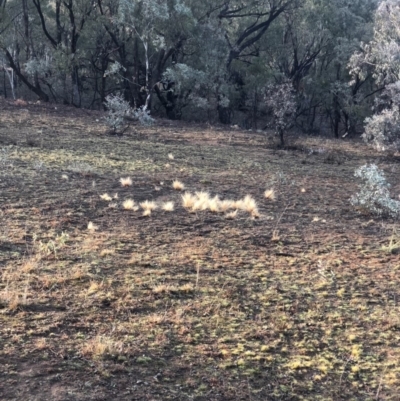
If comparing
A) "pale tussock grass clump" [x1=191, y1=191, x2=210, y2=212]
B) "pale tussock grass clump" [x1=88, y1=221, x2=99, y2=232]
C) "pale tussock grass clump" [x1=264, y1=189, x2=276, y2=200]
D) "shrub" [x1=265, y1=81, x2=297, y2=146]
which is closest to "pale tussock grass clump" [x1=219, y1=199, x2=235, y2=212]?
"pale tussock grass clump" [x1=191, y1=191, x2=210, y2=212]

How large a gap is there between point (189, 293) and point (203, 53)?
2025 centimetres

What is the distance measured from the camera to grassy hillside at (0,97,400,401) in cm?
350

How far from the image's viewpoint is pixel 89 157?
12.2m

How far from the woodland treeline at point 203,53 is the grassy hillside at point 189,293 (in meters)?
13.0

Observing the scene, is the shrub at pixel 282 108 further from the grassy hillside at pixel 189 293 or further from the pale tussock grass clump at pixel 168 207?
the pale tussock grass clump at pixel 168 207

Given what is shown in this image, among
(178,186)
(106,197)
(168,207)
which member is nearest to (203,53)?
(178,186)

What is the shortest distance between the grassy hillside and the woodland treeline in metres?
13.0

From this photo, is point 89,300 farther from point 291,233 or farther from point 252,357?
point 291,233

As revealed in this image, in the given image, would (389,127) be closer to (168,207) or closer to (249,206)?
(249,206)

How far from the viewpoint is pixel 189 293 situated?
492 cm

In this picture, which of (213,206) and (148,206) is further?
(213,206)

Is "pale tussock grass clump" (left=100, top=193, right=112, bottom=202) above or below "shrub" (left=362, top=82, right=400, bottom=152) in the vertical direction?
below

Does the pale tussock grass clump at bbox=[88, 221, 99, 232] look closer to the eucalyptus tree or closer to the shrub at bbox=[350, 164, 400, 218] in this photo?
the shrub at bbox=[350, 164, 400, 218]

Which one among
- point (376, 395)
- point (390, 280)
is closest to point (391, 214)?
point (390, 280)
